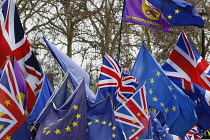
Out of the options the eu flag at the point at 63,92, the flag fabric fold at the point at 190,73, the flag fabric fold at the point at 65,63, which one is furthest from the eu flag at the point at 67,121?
the flag fabric fold at the point at 190,73

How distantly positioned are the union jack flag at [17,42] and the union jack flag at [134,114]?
164cm

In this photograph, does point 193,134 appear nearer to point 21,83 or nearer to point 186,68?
point 186,68

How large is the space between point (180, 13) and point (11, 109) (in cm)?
529

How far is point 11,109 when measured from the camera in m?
9.18

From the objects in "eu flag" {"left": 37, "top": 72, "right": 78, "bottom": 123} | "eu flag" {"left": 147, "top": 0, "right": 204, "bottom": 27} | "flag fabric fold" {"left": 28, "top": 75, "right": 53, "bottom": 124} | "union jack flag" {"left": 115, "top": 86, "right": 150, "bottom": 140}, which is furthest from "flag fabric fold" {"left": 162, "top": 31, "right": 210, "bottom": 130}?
"eu flag" {"left": 37, "top": 72, "right": 78, "bottom": 123}

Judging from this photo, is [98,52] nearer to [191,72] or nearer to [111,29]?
[111,29]

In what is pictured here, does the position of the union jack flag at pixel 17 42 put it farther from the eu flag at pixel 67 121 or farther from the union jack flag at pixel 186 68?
the union jack flag at pixel 186 68

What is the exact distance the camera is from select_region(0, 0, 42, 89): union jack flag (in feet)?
35.0

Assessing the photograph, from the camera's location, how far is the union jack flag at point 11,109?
9.13 m

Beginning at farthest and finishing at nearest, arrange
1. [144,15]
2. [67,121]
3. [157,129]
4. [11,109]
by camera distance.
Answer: [157,129] < [144,15] < [67,121] < [11,109]

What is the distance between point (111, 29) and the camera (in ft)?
71.2

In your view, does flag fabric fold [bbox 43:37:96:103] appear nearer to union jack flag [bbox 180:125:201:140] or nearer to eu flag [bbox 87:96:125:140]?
eu flag [bbox 87:96:125:140]

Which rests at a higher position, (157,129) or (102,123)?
(102,123)

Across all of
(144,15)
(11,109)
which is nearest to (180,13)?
(144,15)
